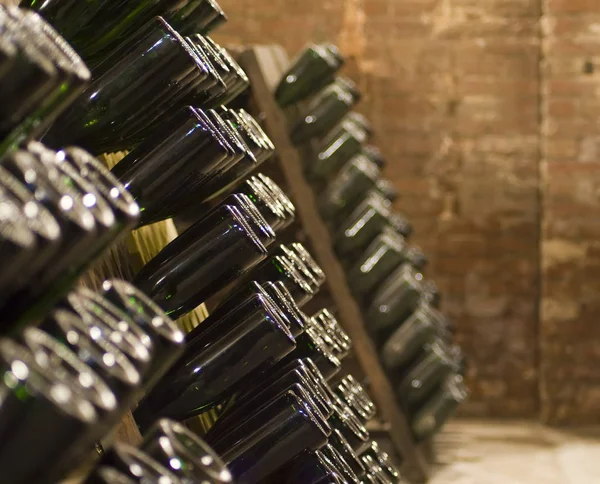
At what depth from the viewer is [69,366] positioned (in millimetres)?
402

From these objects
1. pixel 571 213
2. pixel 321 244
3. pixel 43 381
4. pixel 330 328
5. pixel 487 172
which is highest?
pixel 43 381

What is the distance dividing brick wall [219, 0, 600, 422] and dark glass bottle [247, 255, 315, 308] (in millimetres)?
2257

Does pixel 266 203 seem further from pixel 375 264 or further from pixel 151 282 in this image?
pixel 375 264

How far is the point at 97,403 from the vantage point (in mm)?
398

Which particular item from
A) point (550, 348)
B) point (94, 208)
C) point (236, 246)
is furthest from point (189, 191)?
point (550, 348)

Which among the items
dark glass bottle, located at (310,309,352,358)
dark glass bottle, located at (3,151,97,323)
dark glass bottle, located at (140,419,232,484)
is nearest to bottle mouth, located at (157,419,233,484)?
dark glass bottle, located at (140,419,232,484)

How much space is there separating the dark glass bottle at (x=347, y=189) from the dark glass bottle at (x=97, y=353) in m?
1.71

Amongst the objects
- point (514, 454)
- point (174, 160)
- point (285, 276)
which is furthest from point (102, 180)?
point (514, 454)

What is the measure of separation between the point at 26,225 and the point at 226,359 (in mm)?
402

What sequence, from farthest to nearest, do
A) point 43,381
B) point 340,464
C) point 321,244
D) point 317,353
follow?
point 321,244 < point 317,353 < point 340,464 < point 43,381

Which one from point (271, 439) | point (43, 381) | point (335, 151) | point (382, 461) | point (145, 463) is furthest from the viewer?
point (335, 151)

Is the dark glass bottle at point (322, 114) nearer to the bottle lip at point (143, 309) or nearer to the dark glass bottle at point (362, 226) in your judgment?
the dark glass bottle at point (362, 226)

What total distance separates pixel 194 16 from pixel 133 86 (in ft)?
0.66

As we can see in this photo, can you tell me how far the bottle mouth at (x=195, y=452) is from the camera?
50 centimetres
